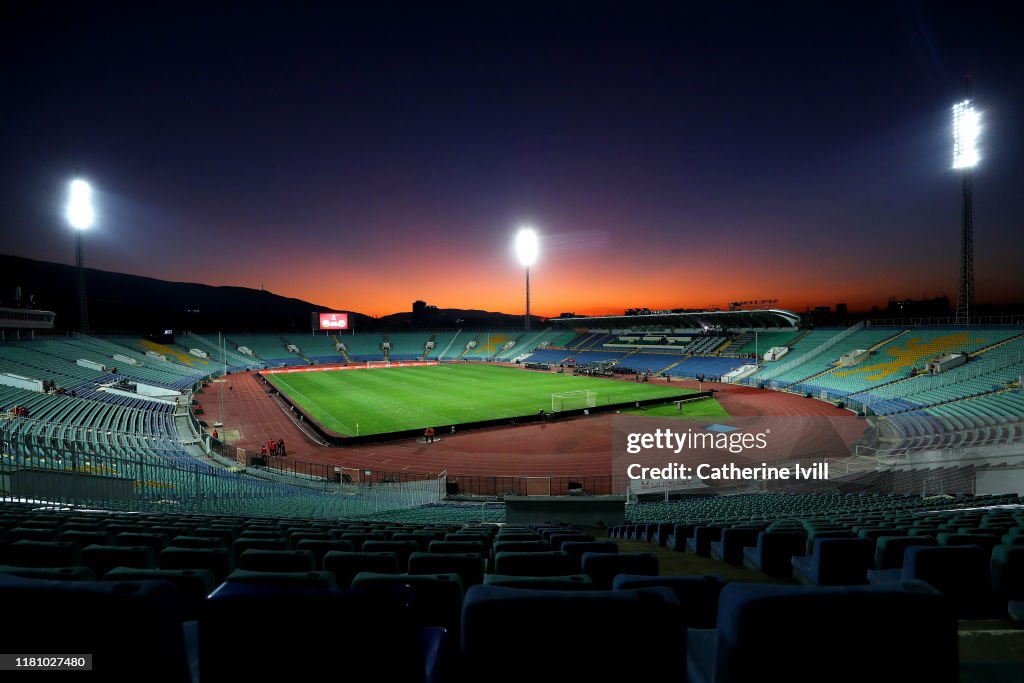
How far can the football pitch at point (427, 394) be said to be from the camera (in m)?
38.9

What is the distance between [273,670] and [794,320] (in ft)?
243

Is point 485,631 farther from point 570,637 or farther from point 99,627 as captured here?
point 99,627

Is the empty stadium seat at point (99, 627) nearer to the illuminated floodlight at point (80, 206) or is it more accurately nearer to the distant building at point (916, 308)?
the illuminated floodlight at point (80, 206)

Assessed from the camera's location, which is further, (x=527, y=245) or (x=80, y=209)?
(x=527, y=245)

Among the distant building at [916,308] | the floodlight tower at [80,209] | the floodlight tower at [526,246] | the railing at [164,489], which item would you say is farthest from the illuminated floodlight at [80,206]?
the distant building at [916,308]

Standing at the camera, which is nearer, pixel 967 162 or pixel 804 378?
pixel 967 162

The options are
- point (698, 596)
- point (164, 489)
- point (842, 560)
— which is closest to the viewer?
point (698, 596)

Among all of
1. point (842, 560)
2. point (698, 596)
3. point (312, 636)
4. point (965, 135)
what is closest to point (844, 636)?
point (312, 636)

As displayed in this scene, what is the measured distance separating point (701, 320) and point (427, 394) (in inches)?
1908

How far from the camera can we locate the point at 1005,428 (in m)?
22.7

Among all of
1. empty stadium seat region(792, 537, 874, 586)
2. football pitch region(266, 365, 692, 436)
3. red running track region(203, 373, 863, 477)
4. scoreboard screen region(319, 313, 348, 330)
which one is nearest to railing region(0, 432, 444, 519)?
red running track region(203, 373, 863, 477)

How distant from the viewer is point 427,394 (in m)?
50.2

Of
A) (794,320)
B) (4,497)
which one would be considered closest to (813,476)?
(4,497)

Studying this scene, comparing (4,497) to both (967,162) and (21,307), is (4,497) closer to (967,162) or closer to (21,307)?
(967,162)
